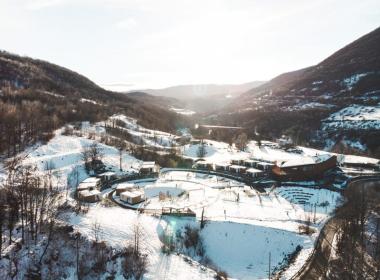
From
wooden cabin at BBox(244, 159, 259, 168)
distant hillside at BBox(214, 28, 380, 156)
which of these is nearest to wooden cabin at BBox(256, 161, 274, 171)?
wooden cabin at BBox(244, 159, 259, 168)

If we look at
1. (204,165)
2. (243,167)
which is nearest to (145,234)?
(243,167)

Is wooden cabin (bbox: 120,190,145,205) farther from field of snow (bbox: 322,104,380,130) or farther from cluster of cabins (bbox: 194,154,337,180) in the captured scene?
field of snow (bbox: 322,104,380,130)

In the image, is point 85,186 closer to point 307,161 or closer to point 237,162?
point 237,162

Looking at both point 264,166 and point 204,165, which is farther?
point 204,165

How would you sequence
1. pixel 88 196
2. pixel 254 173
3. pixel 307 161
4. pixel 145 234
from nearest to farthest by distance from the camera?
pixel 145 234 < pixel 88 196 < pixel 307 161 < pixel 254 173

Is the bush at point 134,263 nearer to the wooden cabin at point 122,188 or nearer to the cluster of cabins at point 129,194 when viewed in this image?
the cluster of cabins at point 129,194

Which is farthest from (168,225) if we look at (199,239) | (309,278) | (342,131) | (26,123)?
(342,131)

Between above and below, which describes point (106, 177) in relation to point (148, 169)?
below

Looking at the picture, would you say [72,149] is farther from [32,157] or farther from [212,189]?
[212,189]
